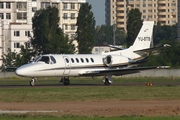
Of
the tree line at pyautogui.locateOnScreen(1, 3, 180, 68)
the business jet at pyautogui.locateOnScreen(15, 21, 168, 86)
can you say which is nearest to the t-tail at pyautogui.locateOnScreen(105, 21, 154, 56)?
the business jet at pyautogui.locateOnScreen(15, 21, 168, 86)

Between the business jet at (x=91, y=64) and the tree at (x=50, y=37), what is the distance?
5340 cm

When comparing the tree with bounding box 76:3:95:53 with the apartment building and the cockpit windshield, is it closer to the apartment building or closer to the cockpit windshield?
the apartment building

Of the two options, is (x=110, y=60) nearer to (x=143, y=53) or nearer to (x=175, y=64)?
(x=143, y=53)

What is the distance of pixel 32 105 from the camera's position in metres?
33.5

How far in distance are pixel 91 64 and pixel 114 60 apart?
205 cm

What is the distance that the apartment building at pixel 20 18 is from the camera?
140150 millimetres

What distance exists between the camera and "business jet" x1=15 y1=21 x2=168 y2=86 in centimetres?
5172

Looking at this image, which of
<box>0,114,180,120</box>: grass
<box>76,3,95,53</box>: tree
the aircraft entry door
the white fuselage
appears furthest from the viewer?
<box>76,3,95,53</box>: tree

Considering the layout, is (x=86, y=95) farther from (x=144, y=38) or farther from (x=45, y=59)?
(x=144, y=38)

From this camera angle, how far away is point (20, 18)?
514ft

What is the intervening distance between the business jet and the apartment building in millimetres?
81893

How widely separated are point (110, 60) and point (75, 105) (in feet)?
74.7

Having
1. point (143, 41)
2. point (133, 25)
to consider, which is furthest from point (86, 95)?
point (133, 25)

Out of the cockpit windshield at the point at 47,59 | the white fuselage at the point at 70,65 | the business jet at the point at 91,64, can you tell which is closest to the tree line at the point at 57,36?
the business jet at the point at 91,64
